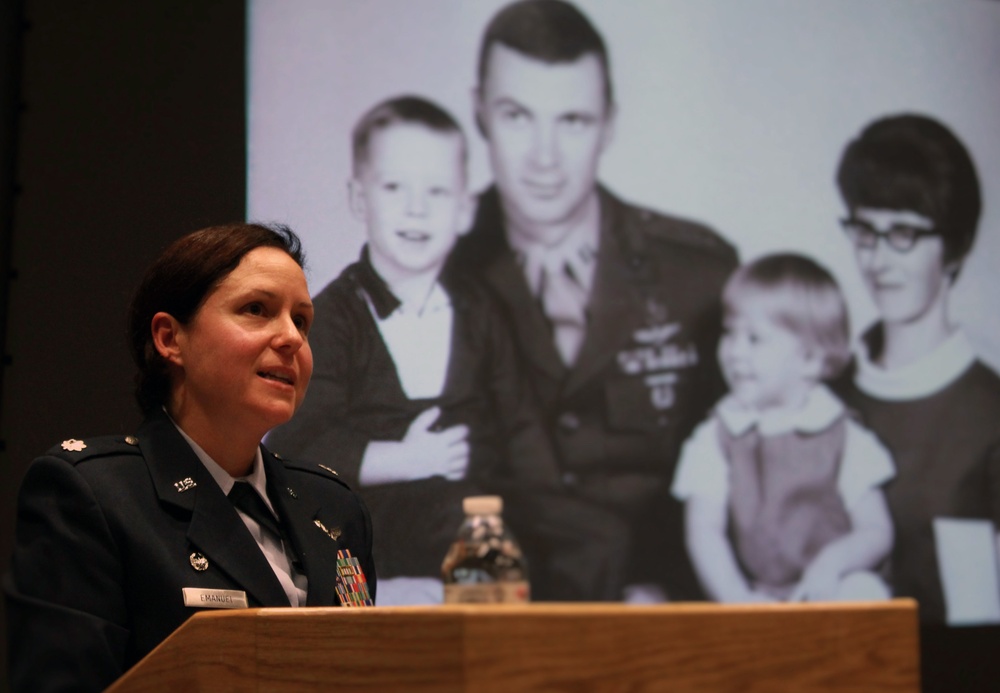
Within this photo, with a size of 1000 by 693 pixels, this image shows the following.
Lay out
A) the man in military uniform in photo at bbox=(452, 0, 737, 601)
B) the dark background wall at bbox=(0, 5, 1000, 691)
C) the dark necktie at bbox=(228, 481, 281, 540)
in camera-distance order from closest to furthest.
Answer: the dark necktie at bbox=(228, 481, 281, 540)
the dark background wall at bbox=(0, 5, 1000, 691)
the man in military uniform in photo at bbox=(452, 0, 737, 601)

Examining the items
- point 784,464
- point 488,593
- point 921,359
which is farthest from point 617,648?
point 921,359

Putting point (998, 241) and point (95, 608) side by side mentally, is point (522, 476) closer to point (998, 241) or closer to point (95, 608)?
point (95, 608)

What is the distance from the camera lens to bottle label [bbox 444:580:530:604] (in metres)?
1.05

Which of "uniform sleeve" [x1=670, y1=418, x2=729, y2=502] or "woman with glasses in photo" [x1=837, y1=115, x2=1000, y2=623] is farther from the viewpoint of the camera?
"woman with glasses in photo" [x1=837, y1=115, x2=1000, y2=623]

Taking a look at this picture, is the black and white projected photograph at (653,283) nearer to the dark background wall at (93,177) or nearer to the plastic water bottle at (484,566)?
the dark background wall at (93,177)

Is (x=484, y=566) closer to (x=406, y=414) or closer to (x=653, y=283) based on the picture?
(x=406, y=414)

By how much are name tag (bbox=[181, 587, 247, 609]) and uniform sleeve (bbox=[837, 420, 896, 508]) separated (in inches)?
76.7

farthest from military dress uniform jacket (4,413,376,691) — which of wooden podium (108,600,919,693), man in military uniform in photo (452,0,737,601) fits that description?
man in military uniform in photo (452,0,737,601)

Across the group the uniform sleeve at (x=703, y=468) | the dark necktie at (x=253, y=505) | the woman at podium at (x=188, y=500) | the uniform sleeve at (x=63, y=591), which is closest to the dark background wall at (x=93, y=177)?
the woman at podium at (x=188, y=500)

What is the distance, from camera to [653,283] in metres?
2.99

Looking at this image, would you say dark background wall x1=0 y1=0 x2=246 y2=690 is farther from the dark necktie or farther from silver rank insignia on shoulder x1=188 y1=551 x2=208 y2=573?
silver rank insignia on shoulder x1=188 y1=551 x2=208 y2=573

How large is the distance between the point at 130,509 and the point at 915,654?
3.71 ft

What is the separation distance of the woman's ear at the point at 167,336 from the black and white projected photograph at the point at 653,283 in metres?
0.76

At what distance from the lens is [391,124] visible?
9.13 ft
